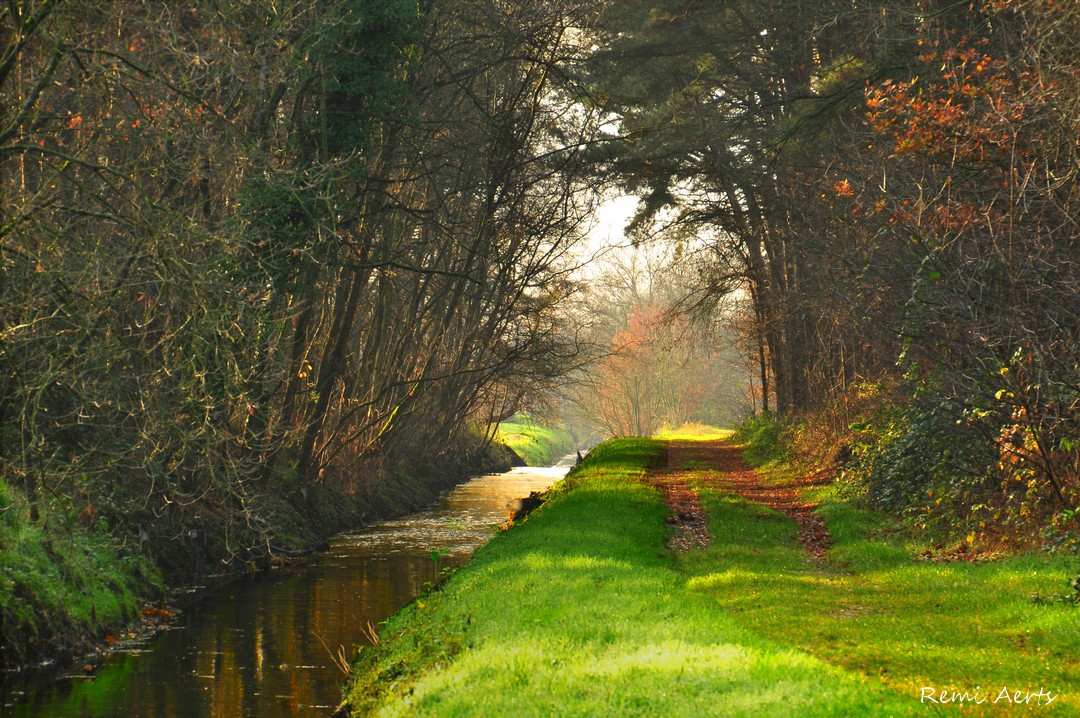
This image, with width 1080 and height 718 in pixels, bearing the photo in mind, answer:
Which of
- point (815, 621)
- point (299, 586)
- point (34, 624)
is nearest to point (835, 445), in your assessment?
point (299, 586)

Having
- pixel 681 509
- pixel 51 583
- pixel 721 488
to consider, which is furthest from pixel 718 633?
pixel 721 488

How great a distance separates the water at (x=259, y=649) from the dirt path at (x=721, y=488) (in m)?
4.48

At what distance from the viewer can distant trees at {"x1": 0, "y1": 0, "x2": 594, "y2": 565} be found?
11523mm

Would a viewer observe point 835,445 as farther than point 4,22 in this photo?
Yes

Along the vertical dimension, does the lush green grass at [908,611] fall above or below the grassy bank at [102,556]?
below

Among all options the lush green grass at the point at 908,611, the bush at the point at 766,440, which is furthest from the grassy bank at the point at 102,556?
the bush at the point at 766,440

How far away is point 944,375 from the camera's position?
50.4 feet

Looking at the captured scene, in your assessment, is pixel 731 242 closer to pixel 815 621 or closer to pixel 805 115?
pixel 805 115

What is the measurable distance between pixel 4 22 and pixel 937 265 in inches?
470

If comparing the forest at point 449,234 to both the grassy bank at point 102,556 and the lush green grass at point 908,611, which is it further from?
the lush green grass at point 908,611

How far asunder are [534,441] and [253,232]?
54179 mm

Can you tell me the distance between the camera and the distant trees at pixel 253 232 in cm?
1152
